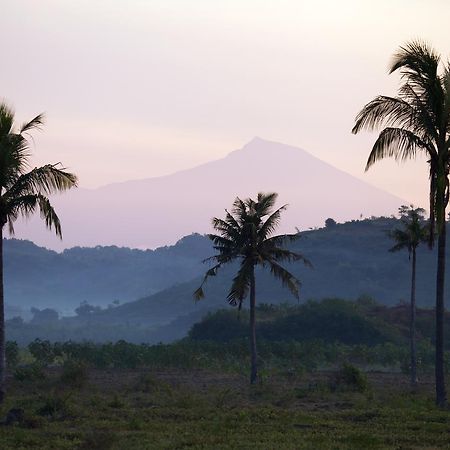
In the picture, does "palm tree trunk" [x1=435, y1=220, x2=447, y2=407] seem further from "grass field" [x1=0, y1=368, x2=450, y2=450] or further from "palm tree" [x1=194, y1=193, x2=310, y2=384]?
"palm tree" [x1=194, y1=193, x2=310, y2=384]

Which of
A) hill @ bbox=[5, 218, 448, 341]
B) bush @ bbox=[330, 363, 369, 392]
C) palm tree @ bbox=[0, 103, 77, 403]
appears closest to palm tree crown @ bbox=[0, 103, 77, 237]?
palm tree @ bbox=[0, 103, 77, 403]

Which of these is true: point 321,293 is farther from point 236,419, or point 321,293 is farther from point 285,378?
point 236,419

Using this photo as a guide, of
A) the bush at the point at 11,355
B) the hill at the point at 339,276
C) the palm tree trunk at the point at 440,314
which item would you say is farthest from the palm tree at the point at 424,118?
the hill at the point at 339,276

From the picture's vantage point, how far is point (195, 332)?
92.8 metres

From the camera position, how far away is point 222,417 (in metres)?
28.8

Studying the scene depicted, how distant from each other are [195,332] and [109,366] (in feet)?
99.4

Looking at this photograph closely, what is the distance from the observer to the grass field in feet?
76.1

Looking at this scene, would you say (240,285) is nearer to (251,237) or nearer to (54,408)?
(251,237)

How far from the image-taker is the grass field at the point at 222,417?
2320 cm

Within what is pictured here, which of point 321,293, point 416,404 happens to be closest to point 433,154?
point 416,404

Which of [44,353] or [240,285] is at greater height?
[240,285]

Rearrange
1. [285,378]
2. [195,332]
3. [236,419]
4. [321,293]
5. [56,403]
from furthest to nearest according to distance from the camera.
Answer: [321,293] < [195,332] < [285,378] < [56,403] < [236,419]

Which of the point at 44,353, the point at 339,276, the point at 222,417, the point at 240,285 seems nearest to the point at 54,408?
the point at 222,417

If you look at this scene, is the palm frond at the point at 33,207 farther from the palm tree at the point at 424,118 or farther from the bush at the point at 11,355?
the bush at the point at 11,355
